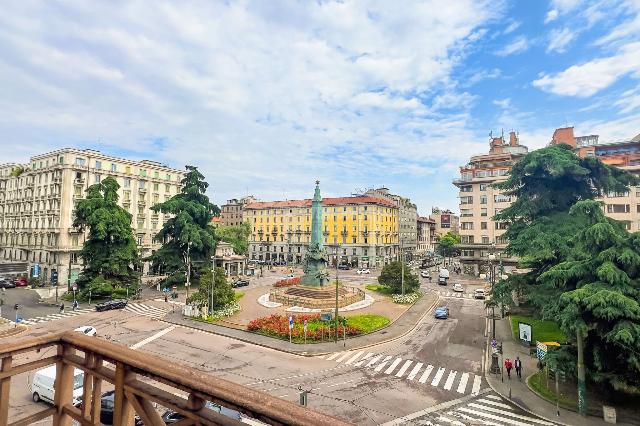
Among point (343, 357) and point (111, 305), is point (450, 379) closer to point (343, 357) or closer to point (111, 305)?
point (343, 357)

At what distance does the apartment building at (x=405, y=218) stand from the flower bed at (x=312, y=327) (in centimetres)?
7071

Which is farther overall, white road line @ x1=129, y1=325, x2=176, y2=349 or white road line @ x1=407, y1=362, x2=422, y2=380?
white road line @ x1=129, y1=325, x2=176, y2=349

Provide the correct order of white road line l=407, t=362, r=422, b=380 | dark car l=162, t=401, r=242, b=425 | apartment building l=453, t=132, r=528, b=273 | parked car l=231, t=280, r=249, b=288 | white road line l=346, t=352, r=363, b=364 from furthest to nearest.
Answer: apartment building l=453, t=132, r=528, b=273, parked car l=231, t=280, r=249, b=288, white road line l=346, t=352, r=363, b=364, white road line l=407, t=362, r=422, b=380, dark car l=162, t=401, r=242, b=425

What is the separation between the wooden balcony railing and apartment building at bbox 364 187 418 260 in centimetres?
10262

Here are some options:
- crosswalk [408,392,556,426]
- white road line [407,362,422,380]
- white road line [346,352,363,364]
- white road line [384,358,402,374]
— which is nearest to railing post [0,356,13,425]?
crosswalk [408,392,556,426]

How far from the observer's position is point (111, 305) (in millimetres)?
41188

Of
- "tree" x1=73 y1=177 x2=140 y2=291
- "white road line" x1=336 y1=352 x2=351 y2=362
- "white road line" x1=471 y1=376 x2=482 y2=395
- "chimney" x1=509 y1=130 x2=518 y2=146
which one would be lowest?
"white road line" x1=471 y1=376 x2=482 y2=395

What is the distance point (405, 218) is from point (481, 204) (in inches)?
1512

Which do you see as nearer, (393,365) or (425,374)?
(425,374)

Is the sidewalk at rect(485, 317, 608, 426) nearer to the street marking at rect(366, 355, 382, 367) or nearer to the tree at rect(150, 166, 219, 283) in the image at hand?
the street marking at rect(366, 355, 382, 367)

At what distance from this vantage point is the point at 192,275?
183 ft

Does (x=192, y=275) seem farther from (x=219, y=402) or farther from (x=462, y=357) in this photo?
(x=219, y=402)

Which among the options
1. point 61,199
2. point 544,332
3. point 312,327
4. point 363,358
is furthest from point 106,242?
point 544,332

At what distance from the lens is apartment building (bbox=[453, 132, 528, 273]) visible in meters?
69.9
